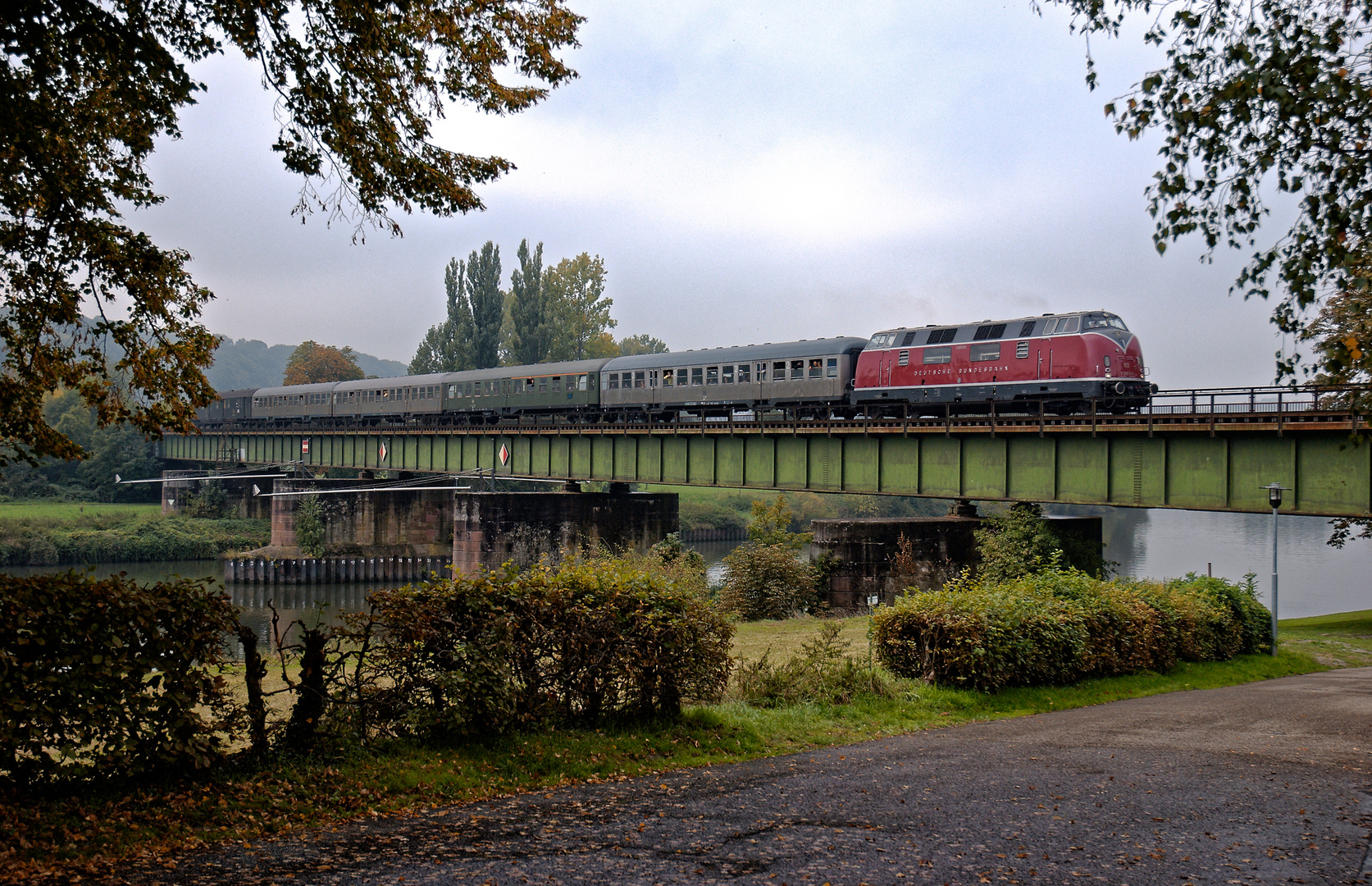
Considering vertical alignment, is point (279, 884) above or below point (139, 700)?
below

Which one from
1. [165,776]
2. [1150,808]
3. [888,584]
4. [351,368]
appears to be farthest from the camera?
[351,368]

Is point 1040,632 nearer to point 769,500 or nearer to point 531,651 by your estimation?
point 531,651

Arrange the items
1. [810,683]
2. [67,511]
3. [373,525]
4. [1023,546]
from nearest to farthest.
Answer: [810,683], [1023,546], [373,525], [67,511]

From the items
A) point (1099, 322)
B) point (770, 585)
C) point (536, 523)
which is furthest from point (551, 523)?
point (1099, 322)

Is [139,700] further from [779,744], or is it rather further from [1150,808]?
[1150,808]

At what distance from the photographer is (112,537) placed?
6022cm

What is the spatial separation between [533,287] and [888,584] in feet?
183

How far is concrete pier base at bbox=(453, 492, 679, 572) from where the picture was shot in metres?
41.1

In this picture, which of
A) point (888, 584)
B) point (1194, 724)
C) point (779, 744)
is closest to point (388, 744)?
point (779, 744)

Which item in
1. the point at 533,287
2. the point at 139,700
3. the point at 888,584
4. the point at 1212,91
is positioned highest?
the point at 533,287

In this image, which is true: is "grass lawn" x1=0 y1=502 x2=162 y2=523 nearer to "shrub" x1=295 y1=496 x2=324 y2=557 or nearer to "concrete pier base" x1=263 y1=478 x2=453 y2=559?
"concrete pier base" x1=263 y1=478 x2=453 y2=559

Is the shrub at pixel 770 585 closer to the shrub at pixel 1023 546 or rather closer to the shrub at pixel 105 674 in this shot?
the shrub at pixel 1023 546

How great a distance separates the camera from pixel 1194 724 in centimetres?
1318

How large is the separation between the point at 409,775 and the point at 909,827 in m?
4.56
